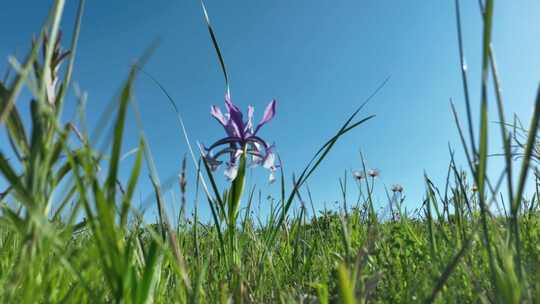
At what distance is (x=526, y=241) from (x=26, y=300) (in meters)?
1.76

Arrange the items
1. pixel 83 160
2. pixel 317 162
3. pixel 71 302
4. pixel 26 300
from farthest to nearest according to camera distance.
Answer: pixel 317 162
pixel 71 302
pixel 26 300
pixel 83 160

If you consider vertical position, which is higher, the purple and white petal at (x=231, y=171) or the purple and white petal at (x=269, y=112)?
the purple and white petal at (x=269, y=112)

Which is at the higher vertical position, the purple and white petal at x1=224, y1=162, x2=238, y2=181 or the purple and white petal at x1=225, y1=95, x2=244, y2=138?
the purple and white petal at x1=225, y1=95, x2=244, y2=138

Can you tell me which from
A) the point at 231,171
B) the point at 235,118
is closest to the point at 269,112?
the point at 235,118

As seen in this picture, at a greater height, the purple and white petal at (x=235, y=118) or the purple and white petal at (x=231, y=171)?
the purple and white petal at (x=235, y=118)

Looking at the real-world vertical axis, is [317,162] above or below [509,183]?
above

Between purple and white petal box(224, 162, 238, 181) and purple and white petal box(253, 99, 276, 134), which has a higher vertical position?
purple and white petal box(253, 99, 276, 134)

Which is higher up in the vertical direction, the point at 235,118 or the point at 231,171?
the point at 235,118

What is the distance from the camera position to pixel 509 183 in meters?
0.64

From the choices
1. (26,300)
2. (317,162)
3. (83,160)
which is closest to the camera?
(83,160)

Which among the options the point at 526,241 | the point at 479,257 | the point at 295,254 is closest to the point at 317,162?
the point at 295,254

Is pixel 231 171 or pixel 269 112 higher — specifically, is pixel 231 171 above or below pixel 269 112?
below

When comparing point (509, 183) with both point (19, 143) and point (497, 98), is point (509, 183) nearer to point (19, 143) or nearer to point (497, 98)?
point (497, 98)

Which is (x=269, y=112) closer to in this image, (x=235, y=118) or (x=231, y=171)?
(x=235, y=118)
